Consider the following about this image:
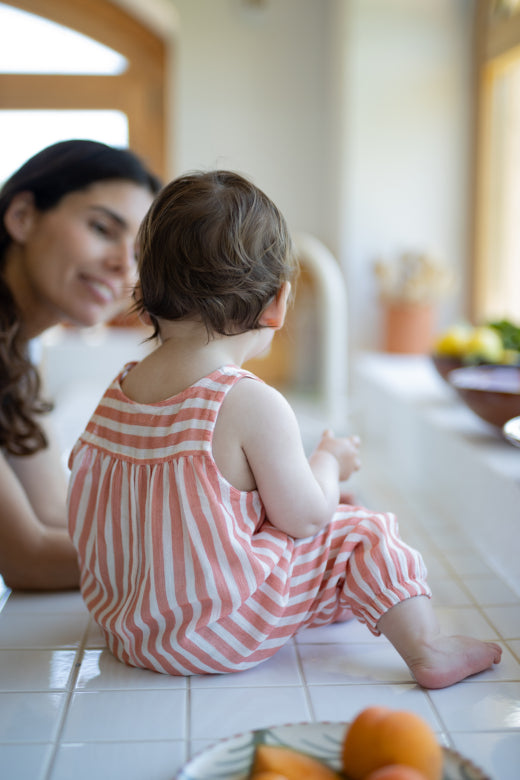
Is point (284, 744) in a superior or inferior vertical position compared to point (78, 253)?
inferior

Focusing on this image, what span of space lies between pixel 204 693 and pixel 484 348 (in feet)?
4.36

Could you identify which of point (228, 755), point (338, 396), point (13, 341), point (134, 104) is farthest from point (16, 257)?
point (134, 104)

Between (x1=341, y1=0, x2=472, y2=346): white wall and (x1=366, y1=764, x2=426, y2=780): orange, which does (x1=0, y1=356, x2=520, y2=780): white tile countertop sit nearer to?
(x1=366, y1=764, x2=426, y2=780): orange

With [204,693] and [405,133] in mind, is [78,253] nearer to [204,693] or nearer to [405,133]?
[204,693]

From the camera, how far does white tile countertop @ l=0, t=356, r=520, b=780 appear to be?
2.75 feet

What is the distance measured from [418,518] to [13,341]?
90 centimetres

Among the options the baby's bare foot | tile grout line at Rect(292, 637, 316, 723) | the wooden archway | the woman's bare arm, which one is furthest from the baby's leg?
the wooden archway

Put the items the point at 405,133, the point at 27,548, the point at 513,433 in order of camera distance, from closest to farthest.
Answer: the point at 513,433 < the point at 27,548 < the point at 405,133

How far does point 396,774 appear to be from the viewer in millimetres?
678

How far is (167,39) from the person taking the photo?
384cm

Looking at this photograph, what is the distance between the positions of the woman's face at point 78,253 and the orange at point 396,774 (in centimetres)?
88

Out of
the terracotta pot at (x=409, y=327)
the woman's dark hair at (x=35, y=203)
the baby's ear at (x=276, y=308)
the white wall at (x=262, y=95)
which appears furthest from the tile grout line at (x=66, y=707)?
the white wall at (x=262, y=95)

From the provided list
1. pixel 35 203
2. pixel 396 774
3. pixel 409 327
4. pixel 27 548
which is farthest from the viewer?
pixel 409 327

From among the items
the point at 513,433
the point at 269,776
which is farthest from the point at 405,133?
the point at 269,776
